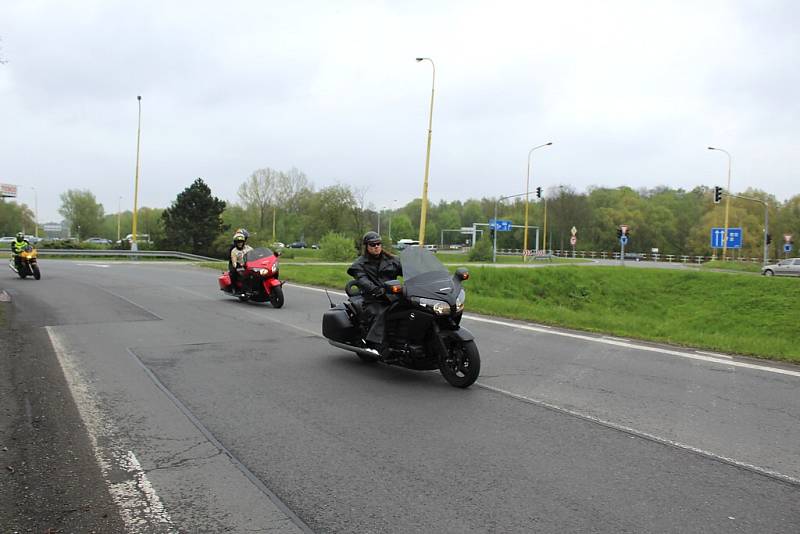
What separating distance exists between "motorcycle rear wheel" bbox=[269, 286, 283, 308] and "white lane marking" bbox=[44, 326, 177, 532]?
26.0ft

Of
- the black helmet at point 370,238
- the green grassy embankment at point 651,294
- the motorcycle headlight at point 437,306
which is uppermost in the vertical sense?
the black helmet at point 370,238

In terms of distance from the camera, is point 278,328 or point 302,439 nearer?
point 302,439

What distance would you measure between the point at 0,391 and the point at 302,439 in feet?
11.5

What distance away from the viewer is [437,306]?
6461 mm

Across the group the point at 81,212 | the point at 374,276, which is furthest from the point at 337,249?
the point at 81,212

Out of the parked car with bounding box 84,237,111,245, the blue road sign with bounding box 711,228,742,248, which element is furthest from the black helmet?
the blue road sign with bounding box 711,228,742,248

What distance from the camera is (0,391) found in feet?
20.2

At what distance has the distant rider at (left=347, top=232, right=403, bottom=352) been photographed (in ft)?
23.6

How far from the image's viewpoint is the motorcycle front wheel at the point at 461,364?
21.3 feet

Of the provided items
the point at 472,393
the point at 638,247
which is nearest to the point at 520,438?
the point at 472,393

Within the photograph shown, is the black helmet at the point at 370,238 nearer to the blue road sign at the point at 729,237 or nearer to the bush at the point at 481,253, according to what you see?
the bush at the point at 481,253

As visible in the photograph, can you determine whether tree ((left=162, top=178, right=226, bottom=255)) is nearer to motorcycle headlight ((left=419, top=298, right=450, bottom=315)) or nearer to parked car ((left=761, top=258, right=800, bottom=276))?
parked car ((left=761, top=258, right=800, bottom=276))

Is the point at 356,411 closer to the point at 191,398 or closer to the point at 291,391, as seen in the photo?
the point at 291,391

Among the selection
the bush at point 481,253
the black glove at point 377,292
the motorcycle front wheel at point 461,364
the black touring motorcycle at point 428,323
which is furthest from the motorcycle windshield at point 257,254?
the bush at point 481,253
